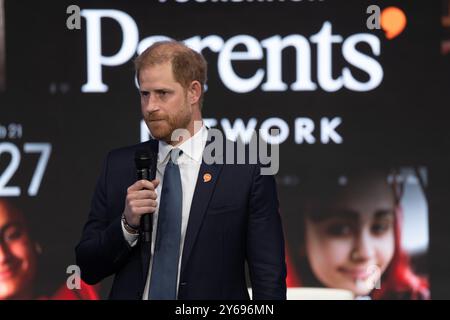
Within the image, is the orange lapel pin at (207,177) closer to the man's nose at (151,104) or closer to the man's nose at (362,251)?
the man's nose at (151,104)

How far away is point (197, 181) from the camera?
8.32 feet

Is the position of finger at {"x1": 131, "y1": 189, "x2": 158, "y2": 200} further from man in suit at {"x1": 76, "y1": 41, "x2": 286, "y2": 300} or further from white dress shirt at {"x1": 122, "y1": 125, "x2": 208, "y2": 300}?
white dress shirt at {"x1": 122, "y1": 125, "x2": 208, "y2": 300}

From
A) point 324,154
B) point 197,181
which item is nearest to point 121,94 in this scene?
point 324,154

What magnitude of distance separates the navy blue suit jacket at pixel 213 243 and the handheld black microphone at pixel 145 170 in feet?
0.22

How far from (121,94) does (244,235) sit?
2.41m

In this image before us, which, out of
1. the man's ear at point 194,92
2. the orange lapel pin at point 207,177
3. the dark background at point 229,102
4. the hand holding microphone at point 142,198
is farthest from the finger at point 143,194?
the dark background at point 229,102

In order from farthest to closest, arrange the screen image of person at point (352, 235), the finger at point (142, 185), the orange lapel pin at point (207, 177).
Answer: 1. the screen image of person at point (352, 235)
2. the orange lapel pin at point (207, 177)
3. the finger at point (142, 185)

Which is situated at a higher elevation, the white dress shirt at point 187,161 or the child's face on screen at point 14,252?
the white dress shirt at point 187,161

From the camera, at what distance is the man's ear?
8.46 ft

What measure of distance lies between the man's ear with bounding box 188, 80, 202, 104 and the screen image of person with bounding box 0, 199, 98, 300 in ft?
8.09

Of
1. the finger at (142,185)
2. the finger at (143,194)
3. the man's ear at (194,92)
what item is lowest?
the finger at (143,194)

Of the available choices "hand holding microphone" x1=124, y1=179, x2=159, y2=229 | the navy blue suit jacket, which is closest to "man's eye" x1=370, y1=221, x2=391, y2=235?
the navy blue suit jacket

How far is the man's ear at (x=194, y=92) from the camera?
2.58 m

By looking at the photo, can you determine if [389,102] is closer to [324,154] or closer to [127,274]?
[324,154]
